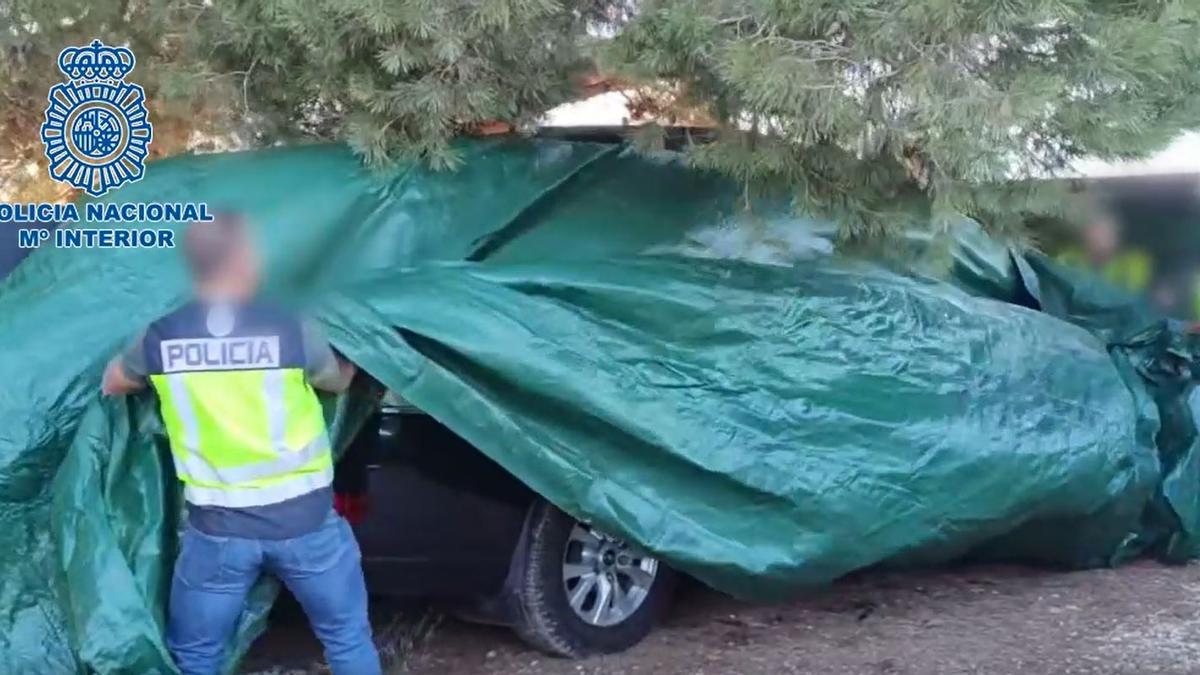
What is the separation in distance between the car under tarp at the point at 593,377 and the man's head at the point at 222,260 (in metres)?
0.11

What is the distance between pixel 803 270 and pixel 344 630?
1.93m

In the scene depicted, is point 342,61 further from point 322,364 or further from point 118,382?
point 118,382

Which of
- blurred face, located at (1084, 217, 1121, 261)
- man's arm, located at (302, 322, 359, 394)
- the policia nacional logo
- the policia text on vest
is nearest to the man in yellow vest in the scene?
blurred face, located at (1084, 217, 1121, 261)

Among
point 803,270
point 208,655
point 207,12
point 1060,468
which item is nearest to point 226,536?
point 208,655

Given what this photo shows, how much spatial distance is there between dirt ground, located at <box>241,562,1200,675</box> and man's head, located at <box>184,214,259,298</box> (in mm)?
1496

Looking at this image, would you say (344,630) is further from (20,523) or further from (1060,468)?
(1060,468)

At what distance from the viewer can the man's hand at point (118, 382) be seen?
12.5 ft

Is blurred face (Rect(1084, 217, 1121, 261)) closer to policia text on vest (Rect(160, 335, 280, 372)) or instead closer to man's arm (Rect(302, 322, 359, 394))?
man's arm (Rect(302, 322, 359, 394))

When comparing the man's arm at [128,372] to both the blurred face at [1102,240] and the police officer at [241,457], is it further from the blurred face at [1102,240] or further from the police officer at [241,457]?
the blurred face at [1102,240]

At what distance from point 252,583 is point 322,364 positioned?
616 millimetres

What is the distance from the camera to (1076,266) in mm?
6289

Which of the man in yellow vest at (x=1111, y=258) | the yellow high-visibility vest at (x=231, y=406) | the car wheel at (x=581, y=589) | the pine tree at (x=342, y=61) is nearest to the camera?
the yellow high-visibility vest at (x=231, y=406)

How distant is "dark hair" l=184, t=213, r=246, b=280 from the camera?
154 inches

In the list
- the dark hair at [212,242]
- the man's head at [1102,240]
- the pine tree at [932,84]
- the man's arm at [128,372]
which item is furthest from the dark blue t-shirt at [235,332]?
the man's head at [1102,240]
